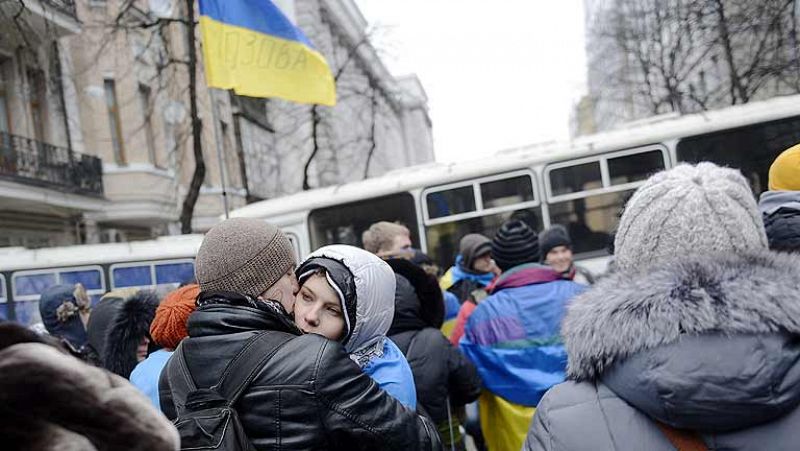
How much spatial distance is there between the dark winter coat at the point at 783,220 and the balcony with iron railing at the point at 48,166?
621 inches

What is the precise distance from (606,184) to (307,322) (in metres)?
8.03

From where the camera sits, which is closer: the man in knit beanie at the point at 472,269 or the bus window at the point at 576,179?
the man in knit beanie at the point at 472,269

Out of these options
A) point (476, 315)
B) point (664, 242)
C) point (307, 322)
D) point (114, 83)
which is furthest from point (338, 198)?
point (114, 83)

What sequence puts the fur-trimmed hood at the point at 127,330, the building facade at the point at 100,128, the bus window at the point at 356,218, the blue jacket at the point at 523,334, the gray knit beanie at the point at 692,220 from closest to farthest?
the gray knit beanie at the point at 692,220 → the blue jacket at the point at 523,334 → the fur-trimmed hood at the point at 127,330 → the bus window at the point at 356,218 → the building facade at the point at 100,128

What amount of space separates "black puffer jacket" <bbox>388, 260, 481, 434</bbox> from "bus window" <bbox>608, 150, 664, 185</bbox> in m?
6.82

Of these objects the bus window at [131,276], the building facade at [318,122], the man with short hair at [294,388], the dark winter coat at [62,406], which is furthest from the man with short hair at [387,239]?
the building facade at [318,122]

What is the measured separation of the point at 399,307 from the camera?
10.3ft

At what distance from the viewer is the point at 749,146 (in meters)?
9.17

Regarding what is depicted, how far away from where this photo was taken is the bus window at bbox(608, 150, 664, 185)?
9.38 meters

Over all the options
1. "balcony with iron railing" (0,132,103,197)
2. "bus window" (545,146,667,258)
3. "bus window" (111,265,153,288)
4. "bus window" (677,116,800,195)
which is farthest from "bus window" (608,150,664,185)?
"balcony with iron railing" (0,132,103,197)

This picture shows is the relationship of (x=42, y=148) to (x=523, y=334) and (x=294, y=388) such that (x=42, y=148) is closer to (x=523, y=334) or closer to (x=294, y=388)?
(x=523, y=334)

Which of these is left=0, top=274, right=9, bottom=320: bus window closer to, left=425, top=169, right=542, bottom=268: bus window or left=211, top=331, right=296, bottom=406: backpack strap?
left=425, top=169, right=542, bottom=268: bus window

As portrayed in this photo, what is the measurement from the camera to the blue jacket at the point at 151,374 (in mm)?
2643

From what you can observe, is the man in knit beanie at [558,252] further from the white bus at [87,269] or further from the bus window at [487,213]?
the white bus at [87,269]
